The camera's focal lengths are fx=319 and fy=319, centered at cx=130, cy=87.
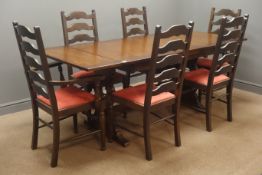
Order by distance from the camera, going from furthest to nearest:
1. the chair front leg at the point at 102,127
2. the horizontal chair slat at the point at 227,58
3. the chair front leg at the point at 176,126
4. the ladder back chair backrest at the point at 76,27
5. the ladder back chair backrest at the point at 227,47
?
the ladder back chair backrest at the point at 76,27 → the horizontal chair slat at the point at 227,58 → the ladder back chair backrest at the point at 227,47 → the chair front leg at the point at 176,126 → the chair front leg at the point at 102,127

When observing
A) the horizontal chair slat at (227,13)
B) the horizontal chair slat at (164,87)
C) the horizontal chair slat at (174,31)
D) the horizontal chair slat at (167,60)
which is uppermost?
the horizontal chair slat at (174,31)

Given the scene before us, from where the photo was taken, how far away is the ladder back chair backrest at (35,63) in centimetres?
204

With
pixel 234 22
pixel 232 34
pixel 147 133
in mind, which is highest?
pixel 234 22

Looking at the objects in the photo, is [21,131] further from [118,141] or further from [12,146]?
[118,141]

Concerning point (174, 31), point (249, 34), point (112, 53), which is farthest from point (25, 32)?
point (249, 34)

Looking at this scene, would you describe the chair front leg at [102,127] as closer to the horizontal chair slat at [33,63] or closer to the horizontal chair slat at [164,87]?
the horizontal chair slat at [164,87]

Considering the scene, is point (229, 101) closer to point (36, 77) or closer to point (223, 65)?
point (223, 65)

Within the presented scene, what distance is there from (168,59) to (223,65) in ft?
3.06

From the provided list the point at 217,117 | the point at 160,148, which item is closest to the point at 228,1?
the point at 217,117

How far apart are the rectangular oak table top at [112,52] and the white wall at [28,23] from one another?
627 mm

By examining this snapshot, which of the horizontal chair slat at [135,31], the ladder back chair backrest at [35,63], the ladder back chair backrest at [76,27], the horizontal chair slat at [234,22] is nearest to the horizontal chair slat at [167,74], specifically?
the horizontal chair slat at [234,22]

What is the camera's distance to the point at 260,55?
3.79 meters

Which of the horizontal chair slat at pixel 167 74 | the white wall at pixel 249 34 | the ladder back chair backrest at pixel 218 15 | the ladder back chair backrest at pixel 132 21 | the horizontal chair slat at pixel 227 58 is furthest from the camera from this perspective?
the white wall at pixel 249 34

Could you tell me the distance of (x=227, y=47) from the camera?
273 cm
